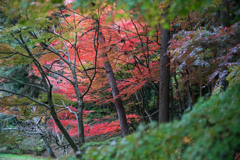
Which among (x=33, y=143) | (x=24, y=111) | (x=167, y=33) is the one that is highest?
(x=167, y=33)

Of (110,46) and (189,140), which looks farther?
(110,46)

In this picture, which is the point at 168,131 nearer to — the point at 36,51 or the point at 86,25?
the point at 86,25

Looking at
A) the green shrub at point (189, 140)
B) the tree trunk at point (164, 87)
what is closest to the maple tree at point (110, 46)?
the tree trunk at point (164, 87)

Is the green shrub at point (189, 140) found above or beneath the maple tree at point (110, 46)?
beneath

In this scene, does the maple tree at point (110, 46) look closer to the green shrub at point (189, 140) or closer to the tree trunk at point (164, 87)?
the tree trunk at point (164, 87)

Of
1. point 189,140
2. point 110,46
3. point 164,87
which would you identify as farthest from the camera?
point 110,46

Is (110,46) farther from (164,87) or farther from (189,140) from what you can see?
(189,140)

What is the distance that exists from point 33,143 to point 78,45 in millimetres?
11460

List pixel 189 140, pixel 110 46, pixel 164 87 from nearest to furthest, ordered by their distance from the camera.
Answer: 1. pixel 189 140
2. pixel 164 87
3. pixel 110 46

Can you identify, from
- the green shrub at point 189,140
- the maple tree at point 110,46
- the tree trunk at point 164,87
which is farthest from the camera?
the tree trunk at point 164,87

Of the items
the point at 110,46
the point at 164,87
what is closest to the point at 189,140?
the point at 164,87

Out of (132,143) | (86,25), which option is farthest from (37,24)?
(132,143)

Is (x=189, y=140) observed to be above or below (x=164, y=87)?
below

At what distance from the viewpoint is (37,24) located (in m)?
4.62
